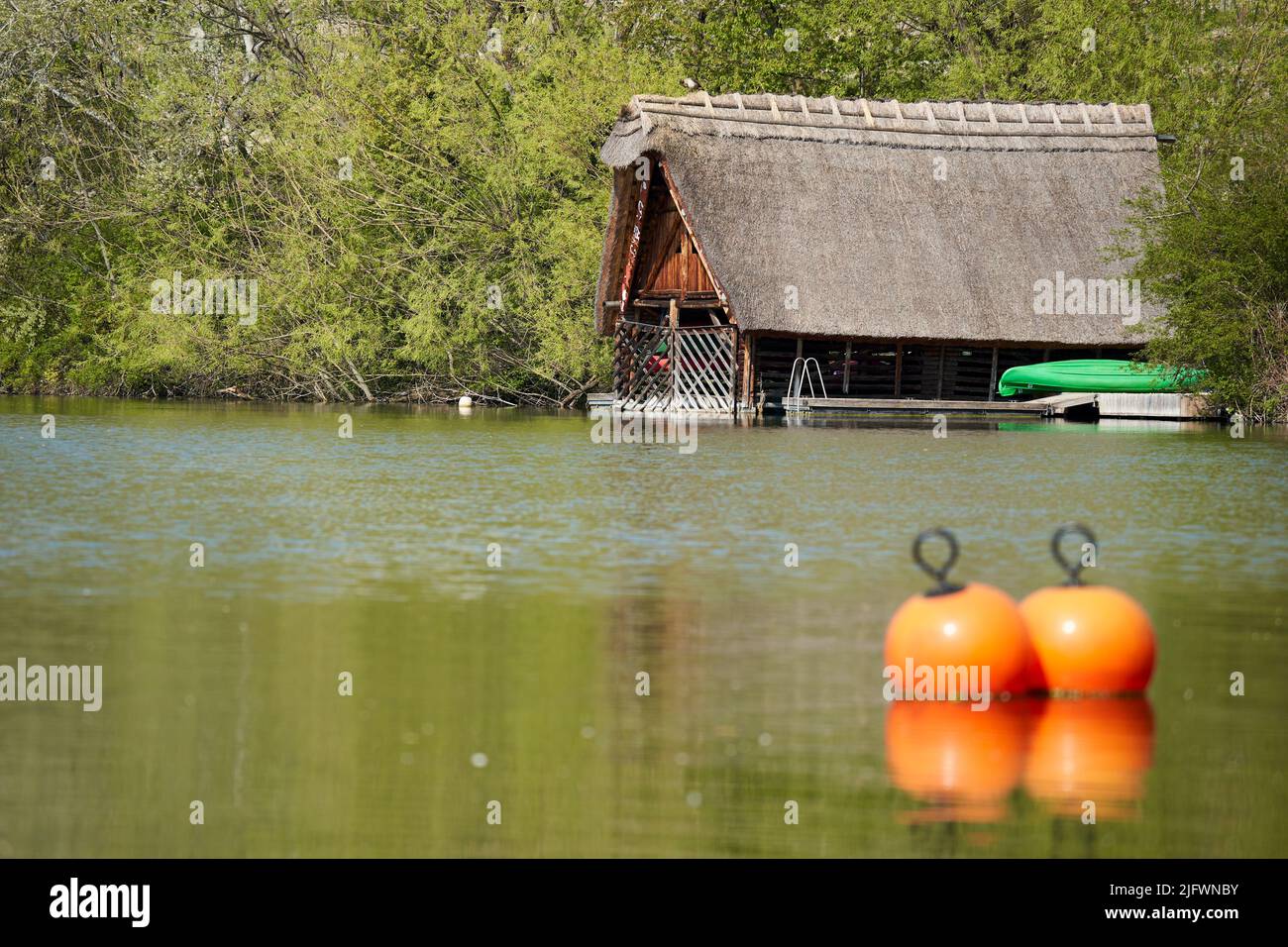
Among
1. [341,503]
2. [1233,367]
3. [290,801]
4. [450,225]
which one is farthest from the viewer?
[450,225]

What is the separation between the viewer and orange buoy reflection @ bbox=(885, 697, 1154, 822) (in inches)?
330

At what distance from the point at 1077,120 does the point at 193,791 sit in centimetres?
4598

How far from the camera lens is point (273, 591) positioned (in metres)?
14.0

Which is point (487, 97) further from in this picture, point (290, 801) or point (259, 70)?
point (290, 801)

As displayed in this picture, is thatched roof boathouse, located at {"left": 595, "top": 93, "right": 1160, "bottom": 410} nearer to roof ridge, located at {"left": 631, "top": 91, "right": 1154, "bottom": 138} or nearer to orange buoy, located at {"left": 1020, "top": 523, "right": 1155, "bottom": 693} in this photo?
roof ridge, located at {"left": 631, "top": 91, "right": 1154, "bottom": 138}

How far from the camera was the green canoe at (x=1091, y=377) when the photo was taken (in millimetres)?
44594

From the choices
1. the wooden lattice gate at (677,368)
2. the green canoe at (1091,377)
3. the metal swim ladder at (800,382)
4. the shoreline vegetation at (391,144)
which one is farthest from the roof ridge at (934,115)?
the green canoe at (1091,377)

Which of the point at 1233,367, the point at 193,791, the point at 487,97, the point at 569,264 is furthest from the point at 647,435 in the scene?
the point at 193,791

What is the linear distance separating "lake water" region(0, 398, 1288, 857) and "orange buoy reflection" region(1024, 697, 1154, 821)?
0.09ft

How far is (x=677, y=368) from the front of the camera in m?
46.8

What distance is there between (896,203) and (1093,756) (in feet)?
132

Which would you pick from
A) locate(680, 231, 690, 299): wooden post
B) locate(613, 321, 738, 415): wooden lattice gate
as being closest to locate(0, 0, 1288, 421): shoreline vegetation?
locate(613, 321, 738, 415): wooden lattice gate

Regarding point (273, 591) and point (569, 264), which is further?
point (569, 264)

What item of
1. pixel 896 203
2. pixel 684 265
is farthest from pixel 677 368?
pixel 896 203
